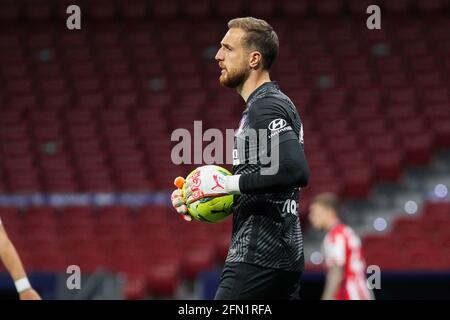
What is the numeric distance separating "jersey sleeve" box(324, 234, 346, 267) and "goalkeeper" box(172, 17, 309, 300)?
3044 millimetres

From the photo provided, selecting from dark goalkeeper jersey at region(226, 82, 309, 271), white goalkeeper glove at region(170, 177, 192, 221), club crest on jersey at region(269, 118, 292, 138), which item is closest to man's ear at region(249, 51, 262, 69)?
dark goalkeeper jersey at region(226, 82, 309, 271)

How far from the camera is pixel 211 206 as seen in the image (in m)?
4.08

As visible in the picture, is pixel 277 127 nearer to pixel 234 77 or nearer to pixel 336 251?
pixel 234 77

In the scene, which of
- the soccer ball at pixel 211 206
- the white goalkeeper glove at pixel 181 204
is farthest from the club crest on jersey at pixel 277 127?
the white goalkeeper glove at pixel 181 204

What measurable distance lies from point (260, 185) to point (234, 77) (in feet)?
1.88

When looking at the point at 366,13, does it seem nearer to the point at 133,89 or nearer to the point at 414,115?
the point at 414,115

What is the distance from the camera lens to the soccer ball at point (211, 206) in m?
4.07

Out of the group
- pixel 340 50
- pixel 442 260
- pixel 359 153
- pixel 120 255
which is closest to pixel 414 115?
pixel 359 153

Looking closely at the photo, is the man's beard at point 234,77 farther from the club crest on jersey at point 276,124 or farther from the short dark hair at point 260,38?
the club crest on jersey at point 276,124

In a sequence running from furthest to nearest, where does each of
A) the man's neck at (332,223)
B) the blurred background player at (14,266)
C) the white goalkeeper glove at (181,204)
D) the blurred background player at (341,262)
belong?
the man's neck at (332,223), the blurred background player at (341,262), the blurred background player at (14,266), the white goalkeeper glove at (181,204)

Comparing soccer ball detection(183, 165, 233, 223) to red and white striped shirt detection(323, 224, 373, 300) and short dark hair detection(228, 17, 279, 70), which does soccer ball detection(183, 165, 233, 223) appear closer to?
short dark hair detection(228, 17, 279, 70)

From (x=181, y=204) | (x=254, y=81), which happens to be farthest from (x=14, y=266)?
(x=254, y=81)

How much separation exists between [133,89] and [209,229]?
4.92 meters

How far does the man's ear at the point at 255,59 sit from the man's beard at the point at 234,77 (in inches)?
1.5
